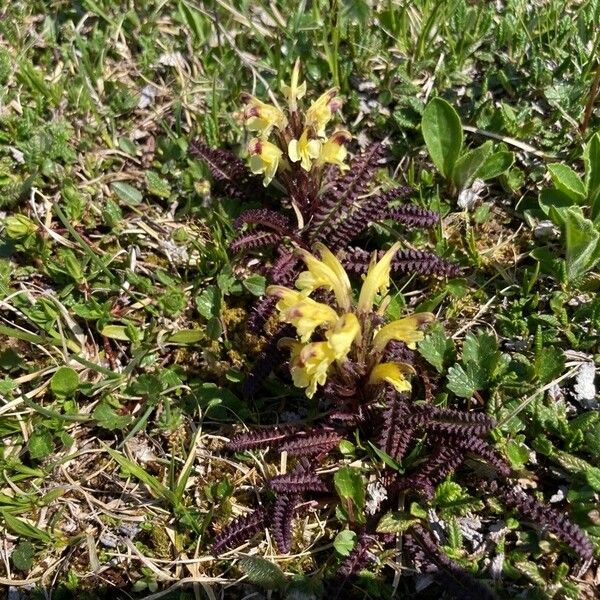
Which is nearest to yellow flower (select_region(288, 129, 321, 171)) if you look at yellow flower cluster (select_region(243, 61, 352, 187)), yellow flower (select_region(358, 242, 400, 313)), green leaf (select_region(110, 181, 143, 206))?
yellow flower cluster (select_region(243, 61, 352, 187))

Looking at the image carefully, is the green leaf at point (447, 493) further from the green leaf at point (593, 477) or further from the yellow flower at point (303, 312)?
the yellow flower at point (303, 312)

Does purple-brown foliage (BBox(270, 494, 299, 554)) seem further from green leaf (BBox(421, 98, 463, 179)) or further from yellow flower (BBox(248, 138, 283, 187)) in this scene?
green leaf (BBox(421, 98, 463, 179))

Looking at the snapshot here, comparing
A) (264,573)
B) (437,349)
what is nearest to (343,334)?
(437,349)

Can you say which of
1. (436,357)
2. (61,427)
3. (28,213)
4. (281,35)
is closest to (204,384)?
(61,427)

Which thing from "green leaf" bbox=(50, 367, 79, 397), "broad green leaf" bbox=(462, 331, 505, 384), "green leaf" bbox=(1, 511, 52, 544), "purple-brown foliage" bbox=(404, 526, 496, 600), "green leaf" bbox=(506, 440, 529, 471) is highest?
"broad green leaf" bbox=(462, 331, 505, 384)

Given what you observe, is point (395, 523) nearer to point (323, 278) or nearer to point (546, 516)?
point (546, 516)

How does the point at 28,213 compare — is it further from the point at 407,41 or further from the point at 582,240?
the point at 582,240
